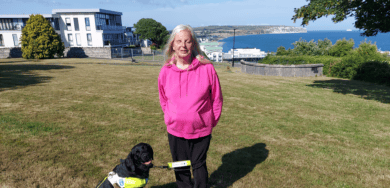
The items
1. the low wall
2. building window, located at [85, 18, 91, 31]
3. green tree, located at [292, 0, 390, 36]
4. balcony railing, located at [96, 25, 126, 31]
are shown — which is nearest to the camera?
green tree, located at [292, 0, 390, 36]

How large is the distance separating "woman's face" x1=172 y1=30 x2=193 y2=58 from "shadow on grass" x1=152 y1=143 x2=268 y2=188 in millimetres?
2363

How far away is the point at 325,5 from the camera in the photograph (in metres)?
10.4

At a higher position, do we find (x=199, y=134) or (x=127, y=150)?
(x=199, y=134)

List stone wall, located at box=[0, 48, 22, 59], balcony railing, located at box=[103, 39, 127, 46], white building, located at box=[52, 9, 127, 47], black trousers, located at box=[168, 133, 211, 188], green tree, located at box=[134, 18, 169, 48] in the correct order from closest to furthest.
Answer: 1. black trousers, located at box=[168, 133, 211, 188]
2. stone wall, located at box=[0, 48, 22, 59]
3. white building, located at box=[52, 9, 127, 47]
4. balcony railing, located at box=[103, 39, 127, 46]
5. green tree, located at box=[134, 18, 169, 48]

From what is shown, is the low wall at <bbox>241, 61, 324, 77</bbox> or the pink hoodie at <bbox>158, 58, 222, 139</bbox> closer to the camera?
the pink hoodie at <bbox>158, 58, 222, 139</bbox>

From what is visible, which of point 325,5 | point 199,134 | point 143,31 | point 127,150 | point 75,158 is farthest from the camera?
point 143,31

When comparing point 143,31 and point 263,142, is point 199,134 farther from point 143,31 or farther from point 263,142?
point 143,31

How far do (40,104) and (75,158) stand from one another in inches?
192

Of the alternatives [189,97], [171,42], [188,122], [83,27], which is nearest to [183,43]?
[171,42]

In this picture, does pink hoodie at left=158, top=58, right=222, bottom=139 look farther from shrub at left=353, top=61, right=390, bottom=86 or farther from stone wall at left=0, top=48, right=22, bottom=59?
stone wall at left=0, top=48, right=22, bottom=59

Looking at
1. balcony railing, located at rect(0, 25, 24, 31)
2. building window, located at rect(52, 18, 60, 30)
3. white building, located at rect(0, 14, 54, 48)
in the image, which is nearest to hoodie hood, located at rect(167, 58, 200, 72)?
white building, located at rect(0, 14, 54, 48)

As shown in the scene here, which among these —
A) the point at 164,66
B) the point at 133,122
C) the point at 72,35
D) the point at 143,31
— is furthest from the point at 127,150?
the point at 143,31

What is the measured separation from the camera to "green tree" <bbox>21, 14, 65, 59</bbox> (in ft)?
102

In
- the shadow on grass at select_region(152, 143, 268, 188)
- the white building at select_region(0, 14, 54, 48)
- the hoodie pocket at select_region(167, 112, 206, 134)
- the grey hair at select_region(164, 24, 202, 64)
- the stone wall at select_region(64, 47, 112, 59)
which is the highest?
the white building at select_region(0, 14, 54, 48)
